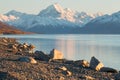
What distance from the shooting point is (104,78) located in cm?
2903

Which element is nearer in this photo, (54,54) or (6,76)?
(6,76)

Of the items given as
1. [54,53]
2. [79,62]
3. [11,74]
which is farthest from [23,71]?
[54,53]

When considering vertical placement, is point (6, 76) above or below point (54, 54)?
above

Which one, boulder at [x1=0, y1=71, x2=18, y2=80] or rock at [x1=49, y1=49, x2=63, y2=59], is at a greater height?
boulder at [x1=0, y1=71, x2=18, y2=80]

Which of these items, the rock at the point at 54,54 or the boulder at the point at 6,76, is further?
the rock at the point at 54,54

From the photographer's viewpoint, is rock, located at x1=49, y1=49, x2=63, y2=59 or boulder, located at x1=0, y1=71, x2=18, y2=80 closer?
boulder, located at x1=0, y1=71, x2=18, y2=80

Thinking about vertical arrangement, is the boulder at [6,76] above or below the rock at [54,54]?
above

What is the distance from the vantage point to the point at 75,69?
109ft

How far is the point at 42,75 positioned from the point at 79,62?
12.9 metres

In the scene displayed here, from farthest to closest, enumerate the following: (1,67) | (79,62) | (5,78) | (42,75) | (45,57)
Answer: (45,57)
(79,62)
(1,67)
(42,75)
(5,78)

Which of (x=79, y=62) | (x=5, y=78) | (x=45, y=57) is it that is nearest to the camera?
(x=5, y=78)

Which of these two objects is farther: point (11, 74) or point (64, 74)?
point (64, 74)

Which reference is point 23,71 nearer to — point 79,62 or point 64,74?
point 64,74

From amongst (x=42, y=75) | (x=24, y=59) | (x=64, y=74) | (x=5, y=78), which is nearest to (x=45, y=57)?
(x=24, y=59)
